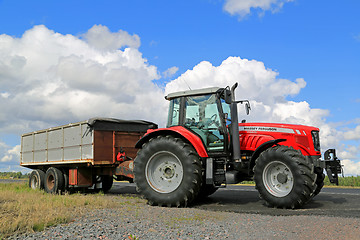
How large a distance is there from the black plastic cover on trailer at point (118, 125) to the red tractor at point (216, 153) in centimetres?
284

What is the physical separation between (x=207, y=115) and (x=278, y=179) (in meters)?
2.47

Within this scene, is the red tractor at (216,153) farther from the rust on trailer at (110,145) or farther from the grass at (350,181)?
the grass at (350,181)

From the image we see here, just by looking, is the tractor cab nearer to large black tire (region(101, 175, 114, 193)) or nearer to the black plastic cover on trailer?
the black plastic cover on trailer

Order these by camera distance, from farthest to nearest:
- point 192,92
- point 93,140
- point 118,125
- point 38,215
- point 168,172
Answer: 1. point 118,125
2. point 93,140
3. point 192,92
4. point 168,172
5. point 38,215

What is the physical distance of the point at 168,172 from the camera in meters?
9.62

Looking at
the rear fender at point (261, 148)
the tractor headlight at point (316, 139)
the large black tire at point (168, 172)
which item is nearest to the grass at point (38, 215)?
the large black tire at point (168, 172)

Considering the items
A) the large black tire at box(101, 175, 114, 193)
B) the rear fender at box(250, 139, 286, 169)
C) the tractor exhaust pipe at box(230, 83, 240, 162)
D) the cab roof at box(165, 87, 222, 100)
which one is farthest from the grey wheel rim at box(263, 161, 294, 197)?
the large black tire at box(101, 175, 114, 193)

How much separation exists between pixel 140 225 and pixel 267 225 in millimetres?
2370

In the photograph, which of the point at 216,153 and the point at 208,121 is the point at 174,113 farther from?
the point at 216,153

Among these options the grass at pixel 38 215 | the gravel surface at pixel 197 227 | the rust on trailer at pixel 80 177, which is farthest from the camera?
the rust on trailer at pixel 80 177

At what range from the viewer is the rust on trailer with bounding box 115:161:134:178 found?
11430 mm

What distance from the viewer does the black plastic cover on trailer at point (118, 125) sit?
12133mm

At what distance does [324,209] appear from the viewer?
8781 millimetres

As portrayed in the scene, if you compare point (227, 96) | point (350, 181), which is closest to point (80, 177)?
point (227, 96)
